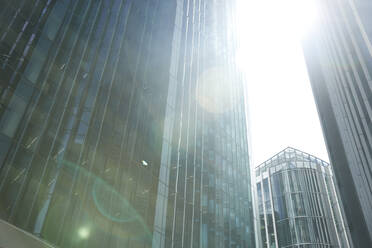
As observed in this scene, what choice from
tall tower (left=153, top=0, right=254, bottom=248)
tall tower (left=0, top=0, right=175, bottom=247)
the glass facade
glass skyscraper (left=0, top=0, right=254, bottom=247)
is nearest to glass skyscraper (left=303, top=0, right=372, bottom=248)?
tall tower (left=153, top=0, right=254, bottom=248)

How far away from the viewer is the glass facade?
58938mm

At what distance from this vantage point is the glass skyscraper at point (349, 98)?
30312mm

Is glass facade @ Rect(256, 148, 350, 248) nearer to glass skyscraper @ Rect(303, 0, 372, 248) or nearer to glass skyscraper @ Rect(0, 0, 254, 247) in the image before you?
glass skyscraper @ Rect(303, 0, 372, 248)

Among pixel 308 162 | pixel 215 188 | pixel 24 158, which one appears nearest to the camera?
pixel 24 158

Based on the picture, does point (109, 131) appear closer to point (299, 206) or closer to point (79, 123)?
point (79, 123)

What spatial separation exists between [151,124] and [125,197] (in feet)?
20.9

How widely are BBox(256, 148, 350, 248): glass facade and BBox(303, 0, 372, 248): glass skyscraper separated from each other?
79.6 ft

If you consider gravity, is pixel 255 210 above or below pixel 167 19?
below

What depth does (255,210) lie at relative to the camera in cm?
4072

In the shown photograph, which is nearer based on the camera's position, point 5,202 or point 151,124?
point 5,202

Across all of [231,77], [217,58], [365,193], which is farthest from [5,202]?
[231,77]

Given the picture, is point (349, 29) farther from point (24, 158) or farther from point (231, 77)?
point (24, 158)

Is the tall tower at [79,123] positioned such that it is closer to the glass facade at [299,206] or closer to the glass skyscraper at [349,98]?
the glass skyscraper at [349,98]

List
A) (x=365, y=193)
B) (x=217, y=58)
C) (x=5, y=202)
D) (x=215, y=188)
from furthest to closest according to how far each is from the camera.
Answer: (x=217, y=58) → (x=215, y=188) → (x=365, y=193) → (x=5, y=202)
